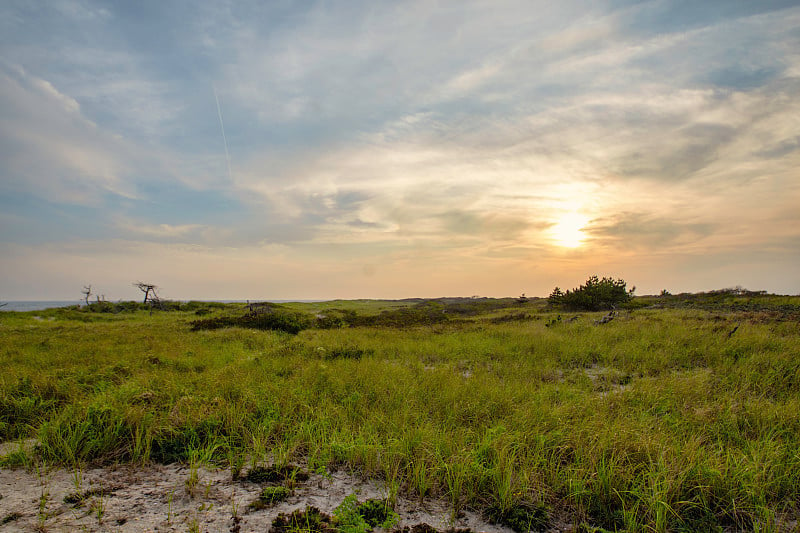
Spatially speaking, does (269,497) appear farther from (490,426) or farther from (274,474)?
(490,426)

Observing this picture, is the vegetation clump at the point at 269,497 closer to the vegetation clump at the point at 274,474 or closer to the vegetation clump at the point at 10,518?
the vegetation clump at the point at 274,474

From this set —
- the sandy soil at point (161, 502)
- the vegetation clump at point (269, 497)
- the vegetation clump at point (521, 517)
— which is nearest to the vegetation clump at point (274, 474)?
the sandy soil at point (161, 502)

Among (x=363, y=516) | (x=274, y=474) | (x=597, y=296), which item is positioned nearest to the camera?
(x=363, y=516)

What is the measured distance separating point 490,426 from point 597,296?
95.7ft

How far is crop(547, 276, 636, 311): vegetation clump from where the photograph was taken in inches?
1148

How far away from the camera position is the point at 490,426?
507 centimetres

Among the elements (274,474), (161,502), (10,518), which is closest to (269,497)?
(274,474)

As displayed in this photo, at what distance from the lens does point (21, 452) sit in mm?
4109

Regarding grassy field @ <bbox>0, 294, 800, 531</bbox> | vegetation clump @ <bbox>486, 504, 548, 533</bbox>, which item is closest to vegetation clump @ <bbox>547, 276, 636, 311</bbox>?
grassy field @ <bbox>0, 294, 800, 531</bbox>

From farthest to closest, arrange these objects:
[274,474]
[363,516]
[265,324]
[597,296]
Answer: [597,296], [265,324], [274,474], [363,516]

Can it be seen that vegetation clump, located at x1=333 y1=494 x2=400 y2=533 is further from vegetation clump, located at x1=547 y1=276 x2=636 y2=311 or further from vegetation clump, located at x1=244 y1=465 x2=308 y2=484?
vegetation clump, located at x1=547 y1=276 x2=636 y2=311

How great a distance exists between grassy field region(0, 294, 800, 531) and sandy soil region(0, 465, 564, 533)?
22cm

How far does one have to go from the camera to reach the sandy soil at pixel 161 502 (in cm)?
305

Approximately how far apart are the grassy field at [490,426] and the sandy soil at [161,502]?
0.71ft
